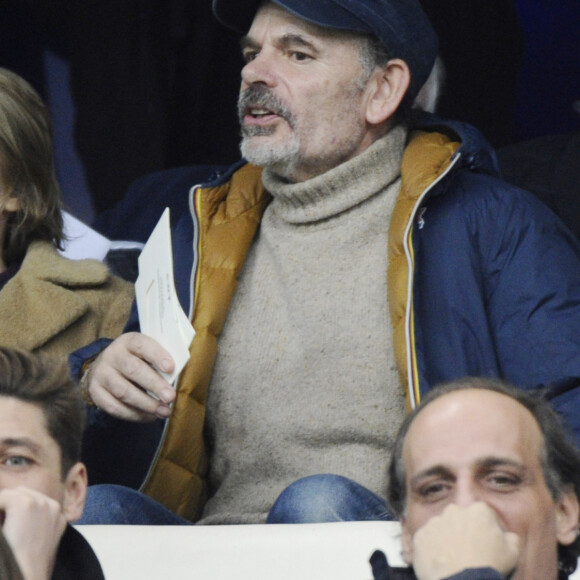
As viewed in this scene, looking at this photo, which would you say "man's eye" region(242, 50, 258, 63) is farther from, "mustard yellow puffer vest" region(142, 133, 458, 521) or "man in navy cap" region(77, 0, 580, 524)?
"mustard yellow puffer vest" region(142, 133, 458, 521)

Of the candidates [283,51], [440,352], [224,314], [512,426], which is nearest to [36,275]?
[224,314]

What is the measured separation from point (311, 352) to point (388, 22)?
731 millimetres

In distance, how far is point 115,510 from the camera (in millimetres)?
2703

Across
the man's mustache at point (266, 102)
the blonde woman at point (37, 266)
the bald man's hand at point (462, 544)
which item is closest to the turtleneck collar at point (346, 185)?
the man's mustache at point (266, 102)

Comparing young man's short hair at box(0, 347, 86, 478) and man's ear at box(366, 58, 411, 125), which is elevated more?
man's ear at box(366, 58, 411, 125)

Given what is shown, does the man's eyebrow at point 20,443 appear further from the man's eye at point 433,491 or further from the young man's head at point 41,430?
the man's eye at point 433,491

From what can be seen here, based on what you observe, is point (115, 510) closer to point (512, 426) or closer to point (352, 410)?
point (352, 410)

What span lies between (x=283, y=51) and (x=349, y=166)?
30 centimetres

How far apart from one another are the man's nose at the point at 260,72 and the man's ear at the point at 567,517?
4.08 feet

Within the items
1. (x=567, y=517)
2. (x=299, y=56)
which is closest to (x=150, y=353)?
(x=567, y=517)

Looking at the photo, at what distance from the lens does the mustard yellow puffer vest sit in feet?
9.45

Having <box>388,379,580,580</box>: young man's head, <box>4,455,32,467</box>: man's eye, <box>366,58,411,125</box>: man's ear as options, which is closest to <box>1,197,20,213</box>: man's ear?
<box>366,58,411,125</box>: man's ear

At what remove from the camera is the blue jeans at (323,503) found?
2561 mm

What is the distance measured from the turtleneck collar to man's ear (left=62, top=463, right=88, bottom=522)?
1.00 meters
